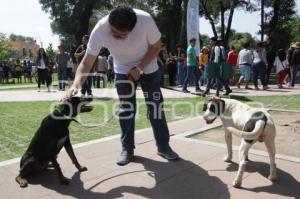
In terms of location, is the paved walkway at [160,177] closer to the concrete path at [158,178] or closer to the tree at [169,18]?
the concrete path at [158,178]

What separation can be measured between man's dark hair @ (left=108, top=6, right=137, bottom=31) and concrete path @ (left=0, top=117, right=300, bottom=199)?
5.80ft

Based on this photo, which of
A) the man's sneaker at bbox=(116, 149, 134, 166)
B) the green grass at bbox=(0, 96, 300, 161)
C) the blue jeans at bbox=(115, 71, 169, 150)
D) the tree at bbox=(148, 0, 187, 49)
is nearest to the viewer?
the blue jeans at bbox=(115, 71, 169, 150)

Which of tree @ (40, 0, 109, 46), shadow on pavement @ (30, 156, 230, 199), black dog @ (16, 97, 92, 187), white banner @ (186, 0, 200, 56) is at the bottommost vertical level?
shadow on pavement @ (30, 156, 230, 199)

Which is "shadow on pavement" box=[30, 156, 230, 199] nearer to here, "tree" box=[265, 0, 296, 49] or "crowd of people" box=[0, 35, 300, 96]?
"crowd of people" box=[0, 35, 300, 96]

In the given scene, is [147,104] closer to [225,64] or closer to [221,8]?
[225,64]

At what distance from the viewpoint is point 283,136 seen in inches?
243

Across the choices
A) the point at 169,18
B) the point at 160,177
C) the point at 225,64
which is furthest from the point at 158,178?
the point at 169,18

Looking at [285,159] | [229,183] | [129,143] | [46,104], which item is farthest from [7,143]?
[46,104]

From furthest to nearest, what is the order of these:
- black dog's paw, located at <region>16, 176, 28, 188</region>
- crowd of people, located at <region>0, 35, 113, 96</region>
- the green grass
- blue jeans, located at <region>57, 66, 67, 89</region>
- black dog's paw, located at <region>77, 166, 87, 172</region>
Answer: blue jeans, located at <region>57, 66, 67, 89</region> → crowd of people, located at <region>0, 35, 113, 96</region> → the green grass → black dog's paw, located at <region>77, 166, 87, 172</region> → black dog's paw, located at <region>16, 176, 28, 188</region>

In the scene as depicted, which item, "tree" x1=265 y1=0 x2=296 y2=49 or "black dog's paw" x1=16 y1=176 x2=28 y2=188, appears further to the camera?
"tree" x1=265 y1=0 x2=296 y2=49

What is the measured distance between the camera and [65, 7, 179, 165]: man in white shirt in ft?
13.3

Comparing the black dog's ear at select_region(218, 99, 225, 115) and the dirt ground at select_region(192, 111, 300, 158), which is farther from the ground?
the black dog's ear at select_region(218, 99, 225, 115)

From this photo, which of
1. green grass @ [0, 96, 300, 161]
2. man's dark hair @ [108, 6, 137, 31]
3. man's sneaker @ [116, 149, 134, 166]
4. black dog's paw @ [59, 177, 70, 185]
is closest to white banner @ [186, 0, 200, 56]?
green grass @ [0, 96, 300, 161]

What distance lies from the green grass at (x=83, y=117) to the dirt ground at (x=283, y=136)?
1.54 meters
